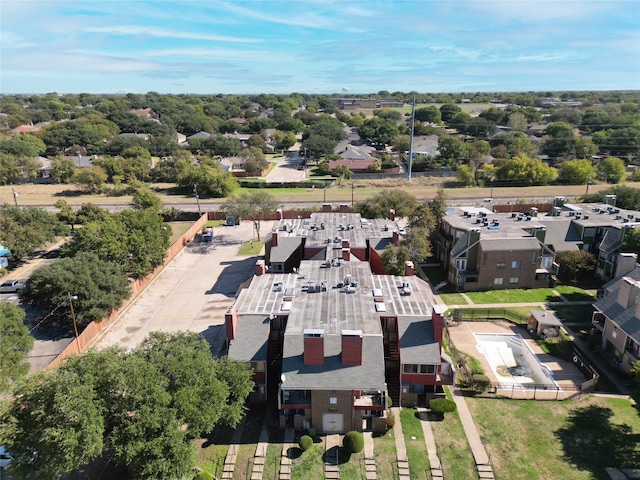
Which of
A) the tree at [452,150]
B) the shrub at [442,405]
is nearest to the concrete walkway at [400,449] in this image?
the shrub at [442,405]

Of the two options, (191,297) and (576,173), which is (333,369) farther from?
(576,173)

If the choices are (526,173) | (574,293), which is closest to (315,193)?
(526,173)

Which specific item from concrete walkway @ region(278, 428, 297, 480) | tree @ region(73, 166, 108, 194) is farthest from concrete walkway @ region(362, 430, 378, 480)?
tree @ region(73, 166, 108, 194)

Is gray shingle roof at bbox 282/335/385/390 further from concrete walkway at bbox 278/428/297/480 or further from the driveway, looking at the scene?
the driveway

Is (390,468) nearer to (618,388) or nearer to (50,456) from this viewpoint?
(50,456)

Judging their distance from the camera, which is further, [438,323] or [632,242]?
[632,242]

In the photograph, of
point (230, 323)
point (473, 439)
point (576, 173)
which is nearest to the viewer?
point (473, 439)

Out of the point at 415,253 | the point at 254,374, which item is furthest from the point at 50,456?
the point at 415,253

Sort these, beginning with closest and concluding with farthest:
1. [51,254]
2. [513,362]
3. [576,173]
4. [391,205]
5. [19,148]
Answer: [513,362], [51,254], [391,205], [576,173], [19,148]
